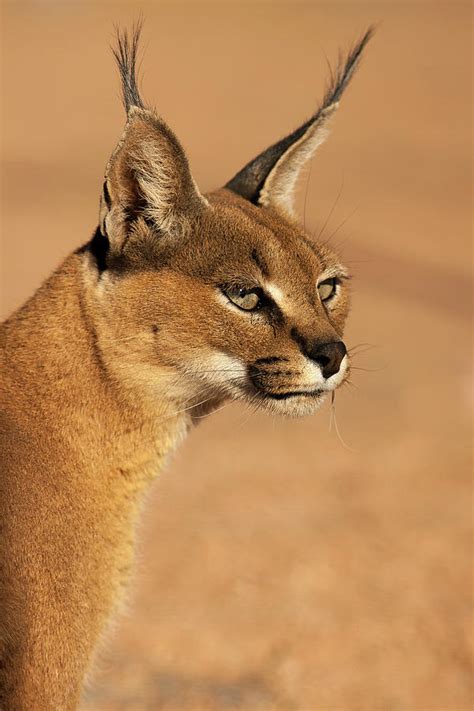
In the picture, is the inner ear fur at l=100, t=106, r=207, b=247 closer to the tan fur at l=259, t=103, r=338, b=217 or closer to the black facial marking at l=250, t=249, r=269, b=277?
the black facial marking at l=250, t=249, r=269, b=277

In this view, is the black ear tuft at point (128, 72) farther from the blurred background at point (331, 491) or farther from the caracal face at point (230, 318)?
the blurred background at point (331, 491)

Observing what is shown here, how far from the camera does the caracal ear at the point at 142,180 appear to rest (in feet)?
16.3

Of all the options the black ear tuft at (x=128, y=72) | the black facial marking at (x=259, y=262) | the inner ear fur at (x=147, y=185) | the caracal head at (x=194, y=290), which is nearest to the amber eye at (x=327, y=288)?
the caracal head at (x=194, y=290)

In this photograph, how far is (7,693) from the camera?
4594 mm

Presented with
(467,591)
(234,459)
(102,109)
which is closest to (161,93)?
(102,109)

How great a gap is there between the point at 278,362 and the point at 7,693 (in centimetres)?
171

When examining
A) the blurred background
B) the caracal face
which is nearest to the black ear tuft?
the caracal face

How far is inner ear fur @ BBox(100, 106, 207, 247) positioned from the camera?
496 centimetres

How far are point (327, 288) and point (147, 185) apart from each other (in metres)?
1.02

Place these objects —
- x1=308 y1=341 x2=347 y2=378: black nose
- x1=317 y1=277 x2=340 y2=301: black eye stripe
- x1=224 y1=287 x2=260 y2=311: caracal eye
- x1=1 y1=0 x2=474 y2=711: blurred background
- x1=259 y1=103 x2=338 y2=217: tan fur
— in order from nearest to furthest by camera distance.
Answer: x1=308 y1=341 x2=347 y2=378: black nose → x1=224 y1=287 x2=260 y2=311: caracal eye → x1=317 y1=277 x2=340 y2=301: black eye stripe → x1=259 y1=103 x2=338 y2=217: tan fur → x1=1 y1=0 x2=474 y2=711: blurred background

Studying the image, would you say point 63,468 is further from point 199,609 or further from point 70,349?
A: point 199,609

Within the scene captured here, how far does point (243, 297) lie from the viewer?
5141mm

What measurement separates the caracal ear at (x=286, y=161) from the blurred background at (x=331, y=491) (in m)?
0.76

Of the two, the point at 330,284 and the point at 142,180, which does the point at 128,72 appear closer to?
the point at 142,180
